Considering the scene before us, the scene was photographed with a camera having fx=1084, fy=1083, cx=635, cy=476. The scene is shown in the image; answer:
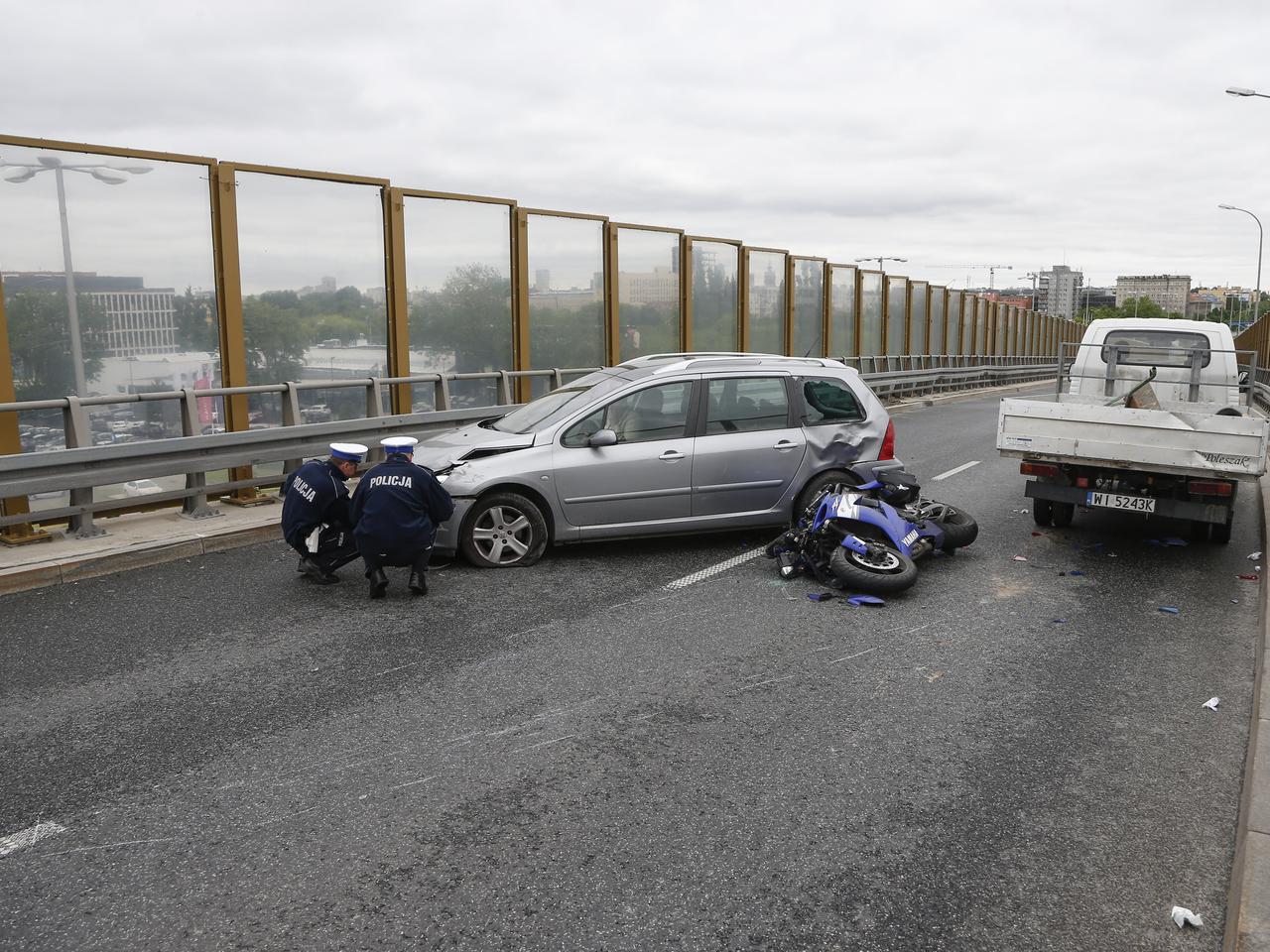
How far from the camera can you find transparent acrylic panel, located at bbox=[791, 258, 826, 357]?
23572mm

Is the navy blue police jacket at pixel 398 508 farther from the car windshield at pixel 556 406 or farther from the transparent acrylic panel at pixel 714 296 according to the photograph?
the transparent acrylic panel at pixel 714 296

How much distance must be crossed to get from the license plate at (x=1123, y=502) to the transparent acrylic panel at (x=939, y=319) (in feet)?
84.1

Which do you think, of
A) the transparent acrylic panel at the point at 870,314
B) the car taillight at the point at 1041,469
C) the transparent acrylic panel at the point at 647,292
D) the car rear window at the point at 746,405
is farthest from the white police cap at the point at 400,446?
the transparent acrylic panel at the point at 870,314

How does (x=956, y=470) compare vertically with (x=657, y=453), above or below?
below

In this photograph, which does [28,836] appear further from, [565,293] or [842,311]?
[842,311]

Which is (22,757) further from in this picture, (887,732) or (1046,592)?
(1046,592)

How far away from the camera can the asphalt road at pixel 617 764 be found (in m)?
3.54

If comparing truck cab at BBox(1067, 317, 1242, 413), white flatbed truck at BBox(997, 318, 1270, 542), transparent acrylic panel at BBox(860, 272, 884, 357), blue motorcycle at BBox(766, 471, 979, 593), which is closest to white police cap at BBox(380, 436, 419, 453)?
blue motorcycle at BBox(766, 471, 979, 593)

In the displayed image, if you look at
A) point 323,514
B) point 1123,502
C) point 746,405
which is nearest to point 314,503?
point 323,514

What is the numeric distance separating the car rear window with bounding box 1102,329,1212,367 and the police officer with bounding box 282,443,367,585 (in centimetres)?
833

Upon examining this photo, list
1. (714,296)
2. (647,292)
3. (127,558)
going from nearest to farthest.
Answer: (127,558) < (647,292) < (714,296)

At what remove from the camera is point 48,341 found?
9.52m

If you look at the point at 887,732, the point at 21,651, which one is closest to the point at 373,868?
the point at 887,732

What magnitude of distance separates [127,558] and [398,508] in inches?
103
